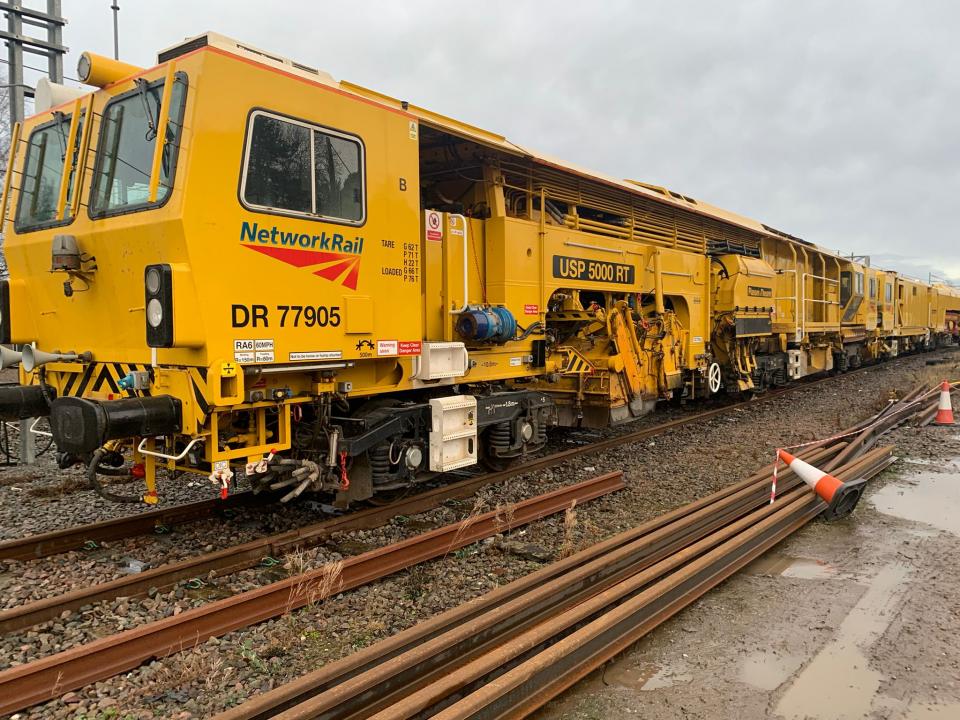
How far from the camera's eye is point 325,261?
5105 millimetres

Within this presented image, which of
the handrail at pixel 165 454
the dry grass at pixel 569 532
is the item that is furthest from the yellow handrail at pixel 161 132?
the dry grass at pixel 569 532

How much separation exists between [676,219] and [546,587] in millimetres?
8210

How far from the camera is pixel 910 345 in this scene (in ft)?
95.8

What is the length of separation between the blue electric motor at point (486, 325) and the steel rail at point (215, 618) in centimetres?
166

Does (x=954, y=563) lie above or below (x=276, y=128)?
below

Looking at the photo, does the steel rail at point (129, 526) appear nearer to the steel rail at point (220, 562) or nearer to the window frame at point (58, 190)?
the steel rail at point (220, 562)

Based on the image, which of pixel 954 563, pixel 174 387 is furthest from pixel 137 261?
pixel 954 563

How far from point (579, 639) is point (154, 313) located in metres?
3.22

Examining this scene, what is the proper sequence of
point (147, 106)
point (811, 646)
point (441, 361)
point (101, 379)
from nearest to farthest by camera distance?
1. point (811, 646)
2. point (147, 106)
3. point (101, 379)
4. point (441, 361)

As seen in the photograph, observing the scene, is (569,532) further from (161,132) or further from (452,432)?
(161,132)

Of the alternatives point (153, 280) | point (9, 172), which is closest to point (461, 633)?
point (153, 280)

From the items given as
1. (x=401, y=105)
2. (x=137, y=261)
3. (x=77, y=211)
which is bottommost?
(x=137, y=261)

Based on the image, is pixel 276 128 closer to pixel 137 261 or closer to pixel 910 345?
pixel 137 261

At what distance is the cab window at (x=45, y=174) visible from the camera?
5496 millimetres
